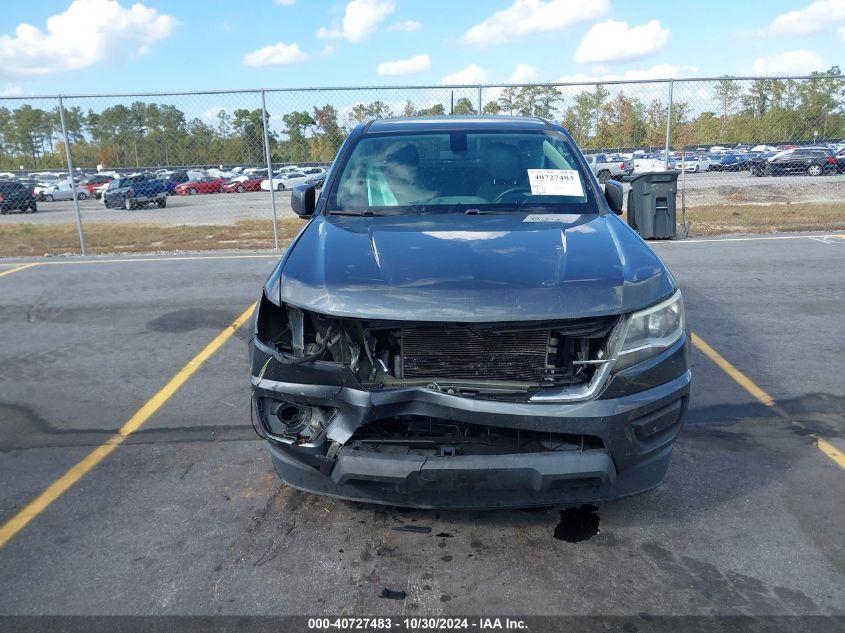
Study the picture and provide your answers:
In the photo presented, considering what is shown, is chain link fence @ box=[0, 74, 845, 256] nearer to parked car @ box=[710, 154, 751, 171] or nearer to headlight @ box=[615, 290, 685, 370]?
parked car @ box=[710, 154, 751, 171]

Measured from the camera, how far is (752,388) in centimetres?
486

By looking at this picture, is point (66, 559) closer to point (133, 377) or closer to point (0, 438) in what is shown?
point (0, 438)

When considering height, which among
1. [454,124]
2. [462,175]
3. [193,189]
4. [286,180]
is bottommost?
[193,189]

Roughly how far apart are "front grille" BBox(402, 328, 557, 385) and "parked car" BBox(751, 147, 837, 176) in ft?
72.1

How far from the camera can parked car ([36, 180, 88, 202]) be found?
39.6m

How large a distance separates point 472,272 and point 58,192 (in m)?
44.5

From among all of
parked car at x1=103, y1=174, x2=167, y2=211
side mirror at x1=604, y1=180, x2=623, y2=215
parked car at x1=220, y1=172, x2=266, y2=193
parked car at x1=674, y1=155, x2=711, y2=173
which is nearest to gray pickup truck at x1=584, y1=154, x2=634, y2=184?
parked car at x1=674, y1=155, x2=711, y2=173

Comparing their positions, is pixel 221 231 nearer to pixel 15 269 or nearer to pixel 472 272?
pixel 15 269

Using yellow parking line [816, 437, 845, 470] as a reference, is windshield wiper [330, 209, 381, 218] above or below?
above

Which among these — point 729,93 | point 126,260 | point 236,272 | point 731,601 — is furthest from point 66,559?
point 729,93

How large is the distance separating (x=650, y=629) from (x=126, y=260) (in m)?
9.70

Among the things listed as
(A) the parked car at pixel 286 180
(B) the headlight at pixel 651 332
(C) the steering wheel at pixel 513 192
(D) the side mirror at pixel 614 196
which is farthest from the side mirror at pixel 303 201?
(A) the parked car at pixel 286 180

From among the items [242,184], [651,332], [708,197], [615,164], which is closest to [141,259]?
[651,332]

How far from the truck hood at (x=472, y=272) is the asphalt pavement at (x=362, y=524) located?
1.06m
